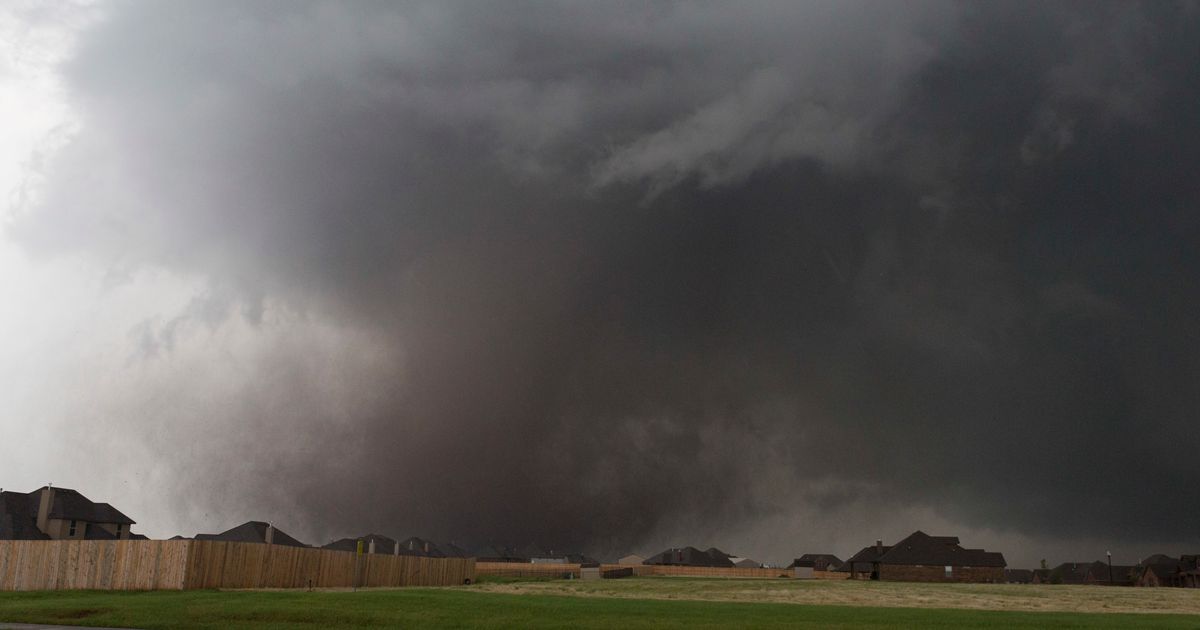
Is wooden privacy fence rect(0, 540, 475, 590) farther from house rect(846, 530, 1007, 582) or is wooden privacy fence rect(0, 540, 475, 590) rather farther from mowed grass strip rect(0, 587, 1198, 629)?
house rect(846, 530, 1007, 582)

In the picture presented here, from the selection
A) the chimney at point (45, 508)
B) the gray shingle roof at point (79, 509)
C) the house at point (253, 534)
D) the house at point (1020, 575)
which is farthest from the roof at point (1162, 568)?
the chimney at point (45, 508)

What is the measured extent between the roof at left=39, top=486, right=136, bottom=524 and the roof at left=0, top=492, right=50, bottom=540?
1.49 m

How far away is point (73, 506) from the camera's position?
89.6 meters

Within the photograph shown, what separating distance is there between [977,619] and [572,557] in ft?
557

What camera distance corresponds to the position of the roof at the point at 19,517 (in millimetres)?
79250

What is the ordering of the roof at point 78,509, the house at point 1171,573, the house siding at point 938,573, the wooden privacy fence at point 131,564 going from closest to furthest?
1. the wooden privacy fence at point 131,564
2. the roof at point 78,509
3. the house siding at point 938,573
4. the house at point 1171,573

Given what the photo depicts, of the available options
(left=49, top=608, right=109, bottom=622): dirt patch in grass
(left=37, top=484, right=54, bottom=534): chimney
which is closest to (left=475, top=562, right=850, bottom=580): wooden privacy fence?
(left=37, top=484, right=54, bottom=534): chimney

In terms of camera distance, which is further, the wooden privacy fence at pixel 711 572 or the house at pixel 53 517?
the wooden privacy fence at pixel 711 572

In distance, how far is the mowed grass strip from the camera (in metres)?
25.3

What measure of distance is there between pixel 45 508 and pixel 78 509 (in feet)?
15.0

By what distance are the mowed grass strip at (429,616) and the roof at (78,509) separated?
2306 inches

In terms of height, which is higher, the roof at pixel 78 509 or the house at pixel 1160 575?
the roof at pixel 78 509

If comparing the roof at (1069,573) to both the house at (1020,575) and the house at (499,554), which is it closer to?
the house at (1020,575)

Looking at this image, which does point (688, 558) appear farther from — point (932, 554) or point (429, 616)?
point (429, 616)
